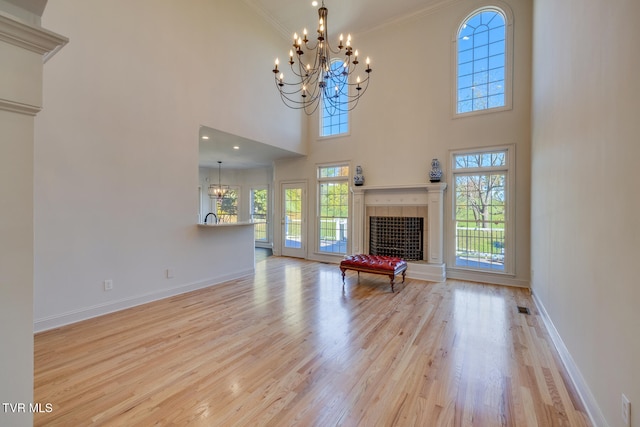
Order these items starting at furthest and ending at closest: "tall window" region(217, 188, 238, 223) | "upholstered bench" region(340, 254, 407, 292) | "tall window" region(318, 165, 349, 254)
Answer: "tall window" region(217, 188, 238, 223)
"tall window" region(318, 165, 349, 254)
"upholstered bench" region(340, 254, 407, 292)

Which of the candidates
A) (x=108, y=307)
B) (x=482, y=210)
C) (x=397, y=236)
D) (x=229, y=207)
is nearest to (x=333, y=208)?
(x=397, y=236)

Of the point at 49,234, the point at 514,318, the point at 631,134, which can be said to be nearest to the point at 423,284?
the point at 514,318

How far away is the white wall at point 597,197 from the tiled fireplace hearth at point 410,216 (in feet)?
7.38

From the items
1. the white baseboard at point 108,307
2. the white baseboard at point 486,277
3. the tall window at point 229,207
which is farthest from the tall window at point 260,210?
the white baseboard at point 486,277

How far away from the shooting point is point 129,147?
3.64m

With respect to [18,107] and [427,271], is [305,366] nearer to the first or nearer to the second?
[18,107]

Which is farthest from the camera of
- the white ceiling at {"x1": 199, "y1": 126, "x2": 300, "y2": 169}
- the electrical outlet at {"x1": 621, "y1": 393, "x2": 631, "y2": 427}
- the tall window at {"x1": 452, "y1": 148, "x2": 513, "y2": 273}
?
the white ceiling at {"x1": 199, "y1": 126, "x2": 300, "y2": 169}

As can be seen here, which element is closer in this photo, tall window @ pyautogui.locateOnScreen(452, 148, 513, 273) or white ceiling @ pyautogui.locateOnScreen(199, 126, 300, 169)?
tall window @ pyautogui.locateOnScreen(452, 148, 513, 273)

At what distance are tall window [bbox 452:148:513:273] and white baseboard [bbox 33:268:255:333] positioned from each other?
4.66 m

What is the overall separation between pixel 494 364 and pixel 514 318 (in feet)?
4.52

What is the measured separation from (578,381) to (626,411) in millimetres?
842

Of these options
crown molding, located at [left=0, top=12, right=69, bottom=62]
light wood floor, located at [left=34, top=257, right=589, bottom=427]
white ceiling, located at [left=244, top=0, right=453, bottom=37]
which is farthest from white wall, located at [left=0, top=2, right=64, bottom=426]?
white ceiling, located at [left=244, top=0, right=453, bottom=37]

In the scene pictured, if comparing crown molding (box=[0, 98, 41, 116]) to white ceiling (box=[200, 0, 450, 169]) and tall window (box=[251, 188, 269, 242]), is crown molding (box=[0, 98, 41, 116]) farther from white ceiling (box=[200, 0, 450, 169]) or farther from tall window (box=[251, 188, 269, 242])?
tall window (box=[251, 188, 269, 242])

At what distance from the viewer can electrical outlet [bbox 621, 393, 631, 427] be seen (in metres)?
1.35
